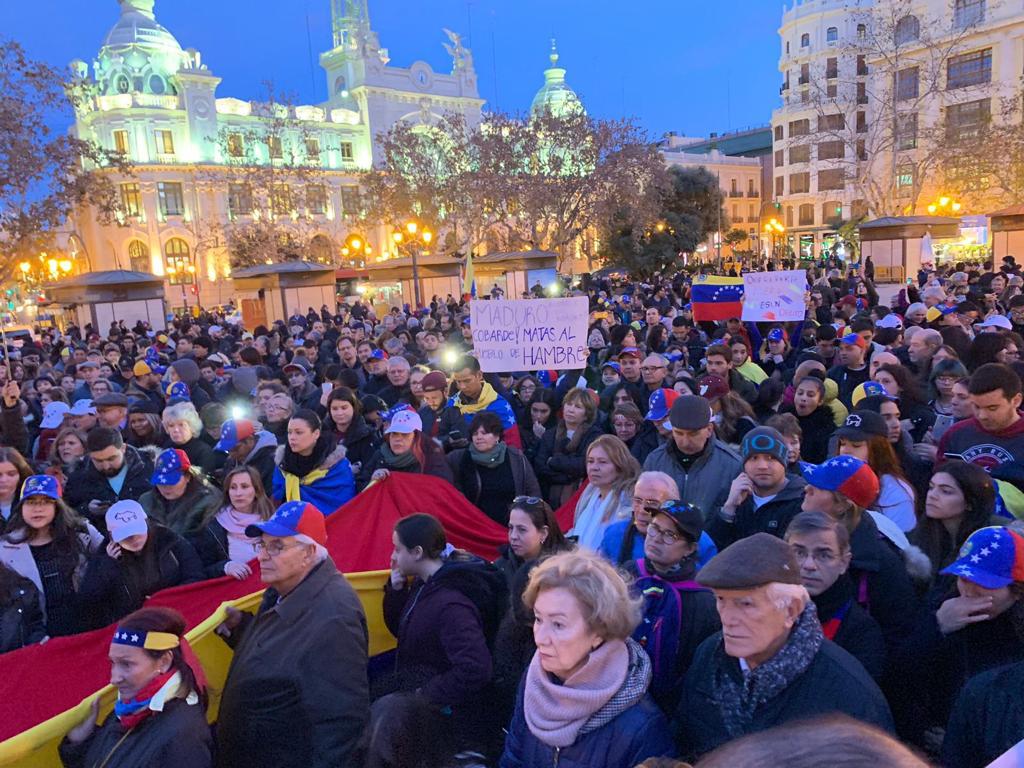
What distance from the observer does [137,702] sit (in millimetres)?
2738

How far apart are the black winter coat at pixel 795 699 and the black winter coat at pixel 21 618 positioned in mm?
3235

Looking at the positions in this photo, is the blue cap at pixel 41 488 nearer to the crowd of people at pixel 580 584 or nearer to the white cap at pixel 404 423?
the crowd of people at pixel 580 584

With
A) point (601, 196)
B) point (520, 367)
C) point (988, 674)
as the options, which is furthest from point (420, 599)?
point (601, 196)

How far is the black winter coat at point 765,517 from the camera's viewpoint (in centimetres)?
382

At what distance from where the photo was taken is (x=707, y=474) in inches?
183

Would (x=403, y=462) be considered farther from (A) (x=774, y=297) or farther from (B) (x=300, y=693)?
(A) (x=774, y=297)

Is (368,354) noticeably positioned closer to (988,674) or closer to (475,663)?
(475,663)

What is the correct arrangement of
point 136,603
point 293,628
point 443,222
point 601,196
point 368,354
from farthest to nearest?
point 443,222 < point 601,196 < point 368,354 < point 136,603 < point 293,628

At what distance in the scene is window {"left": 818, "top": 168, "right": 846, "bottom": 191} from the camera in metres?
61.3

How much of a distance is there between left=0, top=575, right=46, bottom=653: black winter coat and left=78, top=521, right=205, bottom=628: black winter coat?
206 millimetres

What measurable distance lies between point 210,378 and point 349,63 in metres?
65.0

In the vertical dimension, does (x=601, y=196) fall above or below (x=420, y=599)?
above

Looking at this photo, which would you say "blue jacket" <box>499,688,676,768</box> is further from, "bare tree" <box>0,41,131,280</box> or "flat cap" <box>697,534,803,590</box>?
"bare tree" <box>0,41,131,280</box>

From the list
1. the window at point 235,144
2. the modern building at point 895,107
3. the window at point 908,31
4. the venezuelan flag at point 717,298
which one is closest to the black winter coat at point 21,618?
the venezuelan flag at point 717,298
